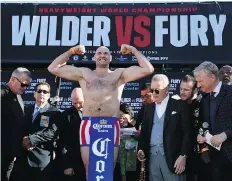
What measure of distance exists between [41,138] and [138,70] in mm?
1389

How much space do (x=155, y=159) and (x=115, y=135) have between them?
51cm

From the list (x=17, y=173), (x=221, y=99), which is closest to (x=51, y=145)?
(x=17, y=173)

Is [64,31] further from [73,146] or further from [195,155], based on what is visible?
[195,155]

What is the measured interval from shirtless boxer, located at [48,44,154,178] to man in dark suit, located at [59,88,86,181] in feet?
1.87

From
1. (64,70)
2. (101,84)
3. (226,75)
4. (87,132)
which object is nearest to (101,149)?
(87,132)


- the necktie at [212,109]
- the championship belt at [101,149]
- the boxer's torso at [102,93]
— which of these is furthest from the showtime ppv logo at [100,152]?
the necktie at [212,109]

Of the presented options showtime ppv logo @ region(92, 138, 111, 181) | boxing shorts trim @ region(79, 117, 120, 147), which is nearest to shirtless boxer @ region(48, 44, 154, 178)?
boxing shorts trim @ region(79, 117, 120, 147)

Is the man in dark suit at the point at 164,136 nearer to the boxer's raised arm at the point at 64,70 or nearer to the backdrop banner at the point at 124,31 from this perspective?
the boxer's raised arm at the point at 64,70

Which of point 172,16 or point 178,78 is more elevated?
point 172,16

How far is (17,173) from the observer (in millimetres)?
4164

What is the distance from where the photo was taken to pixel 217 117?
320 centimetres

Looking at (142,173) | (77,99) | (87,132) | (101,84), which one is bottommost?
(142,173)

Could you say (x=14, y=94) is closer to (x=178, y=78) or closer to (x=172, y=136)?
(x=172, y=136)

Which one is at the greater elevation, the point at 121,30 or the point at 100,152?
the point at 121,30
